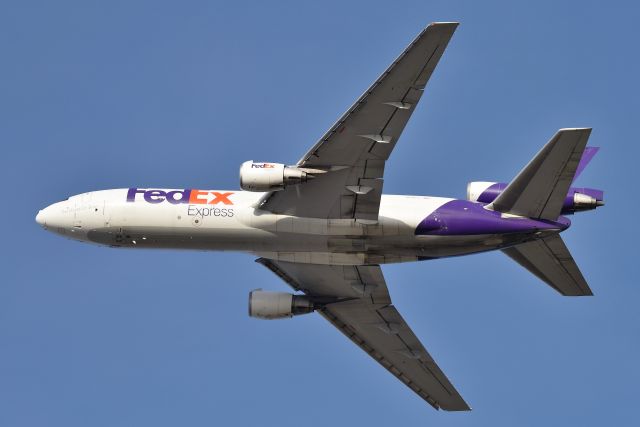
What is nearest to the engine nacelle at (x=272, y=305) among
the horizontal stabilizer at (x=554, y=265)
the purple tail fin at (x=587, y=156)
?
the horizontal stabilizer at (x=554, y=265)

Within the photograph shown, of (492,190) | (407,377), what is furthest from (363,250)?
(407,377)

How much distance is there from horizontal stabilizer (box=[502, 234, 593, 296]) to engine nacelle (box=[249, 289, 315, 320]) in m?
12.0

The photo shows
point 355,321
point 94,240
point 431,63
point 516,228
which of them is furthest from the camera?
point 355,321

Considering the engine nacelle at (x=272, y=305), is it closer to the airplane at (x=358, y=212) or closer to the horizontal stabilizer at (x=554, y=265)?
the airplane at (x=358, y=212)

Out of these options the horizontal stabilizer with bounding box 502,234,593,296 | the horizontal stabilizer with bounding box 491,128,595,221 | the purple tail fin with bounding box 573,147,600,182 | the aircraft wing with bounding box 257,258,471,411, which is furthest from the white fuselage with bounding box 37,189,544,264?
the purple tail fin with bounding box 573,147,600,182

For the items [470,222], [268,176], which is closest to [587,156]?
[470,222]

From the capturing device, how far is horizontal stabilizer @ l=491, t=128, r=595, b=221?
5544cm

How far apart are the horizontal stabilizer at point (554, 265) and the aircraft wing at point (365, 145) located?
793 centimetres

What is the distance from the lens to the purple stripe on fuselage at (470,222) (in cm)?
5850

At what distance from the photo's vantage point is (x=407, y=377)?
69062 mm

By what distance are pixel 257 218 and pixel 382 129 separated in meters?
8.09

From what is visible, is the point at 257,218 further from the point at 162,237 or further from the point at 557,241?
the point at 557,241

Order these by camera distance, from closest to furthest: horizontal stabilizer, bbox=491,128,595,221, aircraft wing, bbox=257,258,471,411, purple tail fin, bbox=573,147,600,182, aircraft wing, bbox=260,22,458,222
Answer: aircraft wing, bbox=260,22,458,222 → horizontal stabilizer, bbox=491,128,595,221 → purple tail fin, bbox=573,147,600,182 → aircraft wing, bbox=257,258,471,411

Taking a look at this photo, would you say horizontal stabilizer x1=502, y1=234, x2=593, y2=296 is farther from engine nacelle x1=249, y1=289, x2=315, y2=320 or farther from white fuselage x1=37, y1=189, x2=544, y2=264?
engine nacelle x1=249, y1=289, x2=315, y2=320
